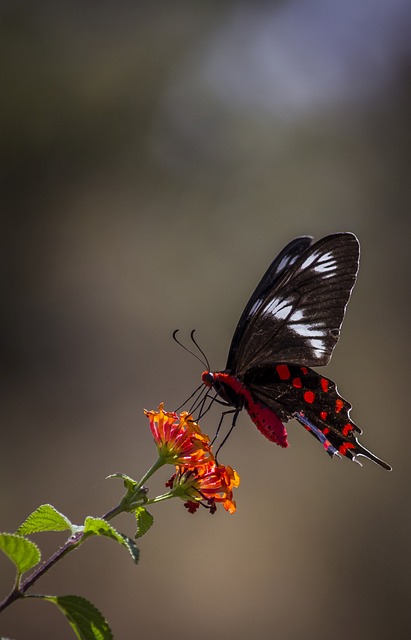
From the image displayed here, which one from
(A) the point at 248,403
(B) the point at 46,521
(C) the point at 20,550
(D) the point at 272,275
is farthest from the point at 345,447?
(C) the point at 20,550

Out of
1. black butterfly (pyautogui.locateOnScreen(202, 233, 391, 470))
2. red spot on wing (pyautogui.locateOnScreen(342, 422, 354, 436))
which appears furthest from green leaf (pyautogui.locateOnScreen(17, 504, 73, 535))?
red spot on wing (pyautogui.locateOnScreen(342, 422, 354, 436))

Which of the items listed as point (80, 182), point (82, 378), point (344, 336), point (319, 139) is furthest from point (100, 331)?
point (319, 139)

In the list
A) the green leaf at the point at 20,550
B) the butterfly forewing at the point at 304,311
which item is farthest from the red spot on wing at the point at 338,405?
the green leaf at the point at 20,550

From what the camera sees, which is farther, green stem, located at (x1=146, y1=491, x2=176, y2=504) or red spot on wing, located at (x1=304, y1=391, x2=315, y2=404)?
red spot on wing, located at (x1=304, y1=391, x2=315, y2=404)

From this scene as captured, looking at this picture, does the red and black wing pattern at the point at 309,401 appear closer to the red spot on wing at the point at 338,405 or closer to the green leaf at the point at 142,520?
the red spot on wing at the point at 338,405

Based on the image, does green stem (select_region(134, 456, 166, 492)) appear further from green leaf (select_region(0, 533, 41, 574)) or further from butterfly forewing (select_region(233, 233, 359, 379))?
butterfly forewing (select_region(233, 233, 359, 379))

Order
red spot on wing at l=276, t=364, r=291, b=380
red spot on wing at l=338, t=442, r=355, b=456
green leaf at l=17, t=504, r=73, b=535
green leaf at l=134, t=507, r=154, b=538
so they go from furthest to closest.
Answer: red spot on wing at l=276, t=364, r=291, b=380, red spot on wing at l=338, t=442, r=355, b=456, green leaf at l=134, t=507, r=154, b=538, green leaf at l=17, t=504, r=73, b=535

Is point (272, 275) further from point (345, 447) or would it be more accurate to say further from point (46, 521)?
point (46, 521)
